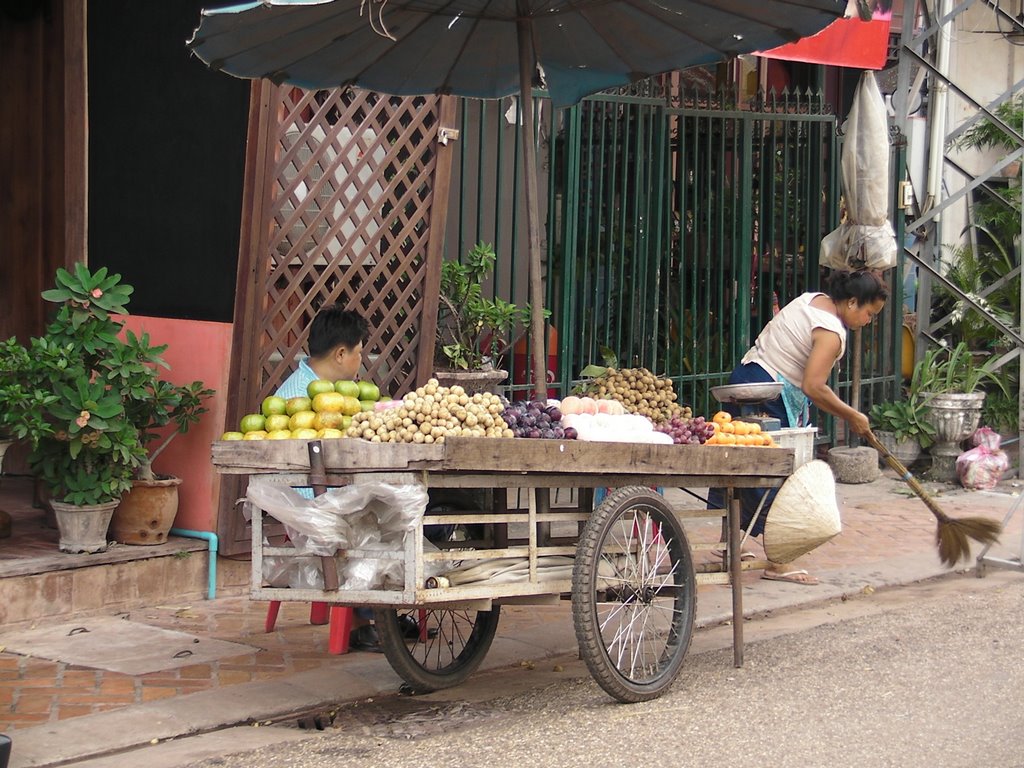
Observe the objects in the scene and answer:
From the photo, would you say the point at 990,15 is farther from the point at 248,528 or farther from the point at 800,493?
the point at 248,528

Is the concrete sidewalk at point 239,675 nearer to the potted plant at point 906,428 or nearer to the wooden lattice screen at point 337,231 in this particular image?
the wooden lattice screen at point 337,231

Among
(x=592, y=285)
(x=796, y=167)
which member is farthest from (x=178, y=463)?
(x=796, y=167)

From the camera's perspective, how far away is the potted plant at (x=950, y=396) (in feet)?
35.8

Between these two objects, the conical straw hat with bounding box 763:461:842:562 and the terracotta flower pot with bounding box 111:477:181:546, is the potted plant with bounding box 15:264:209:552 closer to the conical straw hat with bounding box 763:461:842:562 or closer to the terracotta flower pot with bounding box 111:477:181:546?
the terracotta flower pot with bounding box 111:477:181:546

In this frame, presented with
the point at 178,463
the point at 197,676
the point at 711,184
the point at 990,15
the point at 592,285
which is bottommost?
the point at 197,676

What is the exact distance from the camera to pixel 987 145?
1298cm

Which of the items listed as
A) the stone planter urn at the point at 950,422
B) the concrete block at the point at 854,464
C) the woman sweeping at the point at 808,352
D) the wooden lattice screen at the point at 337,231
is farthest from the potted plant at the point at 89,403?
the stone planter urn at the point at 950,422

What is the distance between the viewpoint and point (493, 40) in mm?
6148

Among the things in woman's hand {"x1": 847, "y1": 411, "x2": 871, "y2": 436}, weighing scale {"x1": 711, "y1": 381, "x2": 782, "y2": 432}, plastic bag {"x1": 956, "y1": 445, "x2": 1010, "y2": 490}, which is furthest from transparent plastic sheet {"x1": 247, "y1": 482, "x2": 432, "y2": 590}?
plastic bag {"x1": 956, "y1": 445, "x2": 1010, "y2": 490}

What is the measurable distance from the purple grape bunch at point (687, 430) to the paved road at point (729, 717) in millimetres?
1003

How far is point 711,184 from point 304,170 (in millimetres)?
4341

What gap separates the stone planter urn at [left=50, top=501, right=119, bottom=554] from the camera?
614 centimetres

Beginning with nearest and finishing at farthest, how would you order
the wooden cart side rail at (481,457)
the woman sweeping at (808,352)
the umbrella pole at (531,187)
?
1. the wooden cart side rail at (481,457)
2. the umbrella pole at (531,187)
3. the woman sweeping at (808,352)

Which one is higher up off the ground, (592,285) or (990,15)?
(990,15)
